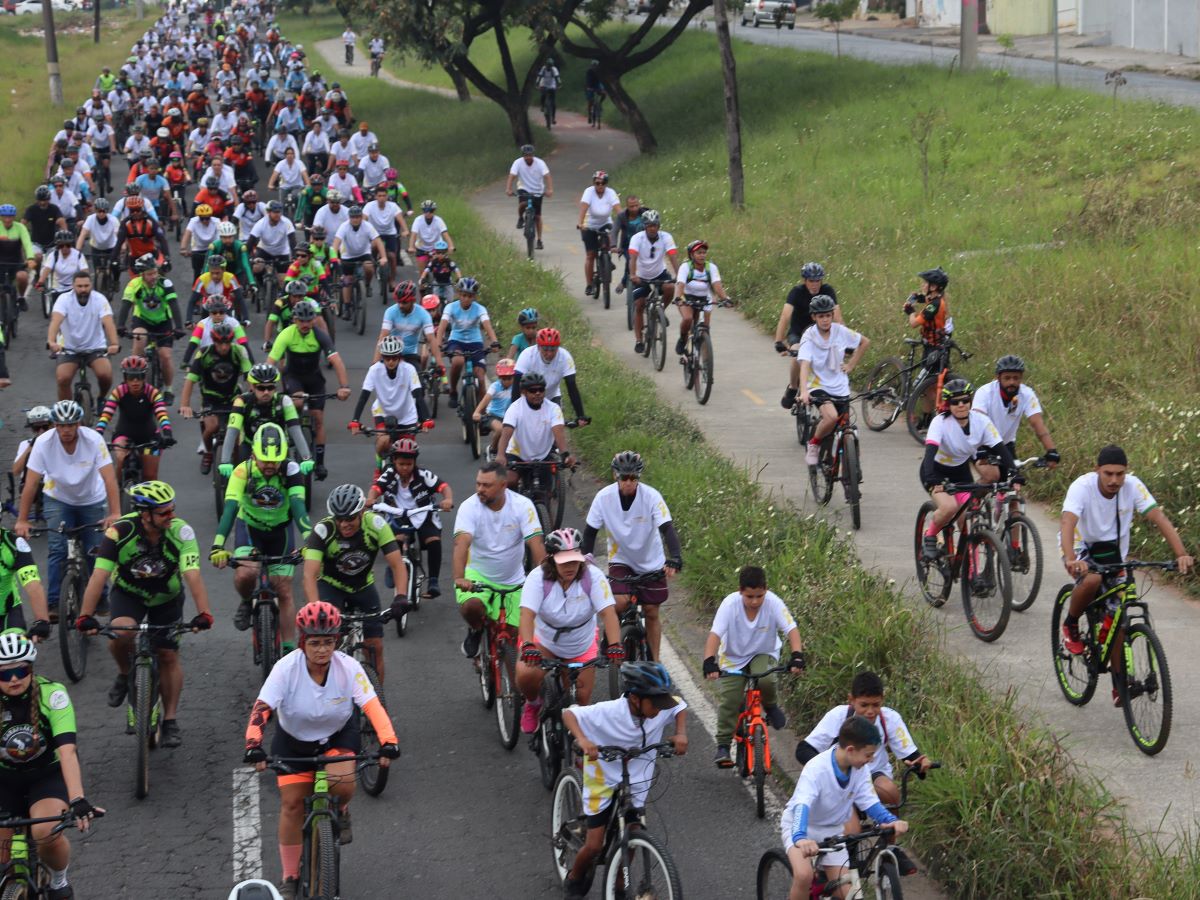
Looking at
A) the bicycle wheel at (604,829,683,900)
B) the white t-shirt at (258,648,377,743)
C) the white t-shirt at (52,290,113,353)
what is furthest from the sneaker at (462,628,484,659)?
the white t-shirt at (52,290,113,353)

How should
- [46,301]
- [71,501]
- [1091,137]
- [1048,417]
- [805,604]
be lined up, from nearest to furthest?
1. [805,604]
2. [71,501]
3. [1048,417]
4. [46,301]
5. [1091,137]

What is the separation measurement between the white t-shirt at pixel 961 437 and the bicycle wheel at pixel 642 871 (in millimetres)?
5723

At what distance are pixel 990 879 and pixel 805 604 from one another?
3.81 metres

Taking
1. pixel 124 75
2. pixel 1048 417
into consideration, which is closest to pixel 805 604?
pixel 1048 417

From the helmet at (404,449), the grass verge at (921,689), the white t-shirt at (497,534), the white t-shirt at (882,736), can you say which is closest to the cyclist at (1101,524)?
the grass verge at (921,689)

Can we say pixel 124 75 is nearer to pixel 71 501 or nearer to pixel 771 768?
pixel 71 501

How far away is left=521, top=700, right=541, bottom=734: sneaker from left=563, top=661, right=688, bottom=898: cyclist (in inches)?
78.2

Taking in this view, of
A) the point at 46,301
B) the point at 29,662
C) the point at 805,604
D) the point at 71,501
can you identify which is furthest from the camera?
the point at 46,301

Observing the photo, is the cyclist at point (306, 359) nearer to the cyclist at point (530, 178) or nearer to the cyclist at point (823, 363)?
the cyclist at point (823, 363)

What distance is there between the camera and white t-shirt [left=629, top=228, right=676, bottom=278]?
2184 cm

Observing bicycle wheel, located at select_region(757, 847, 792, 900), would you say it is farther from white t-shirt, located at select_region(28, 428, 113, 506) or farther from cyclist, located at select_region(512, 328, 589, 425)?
cyclist, located at select_region(512, 328, 589, 425)

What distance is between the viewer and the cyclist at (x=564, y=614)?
1030 centimetres

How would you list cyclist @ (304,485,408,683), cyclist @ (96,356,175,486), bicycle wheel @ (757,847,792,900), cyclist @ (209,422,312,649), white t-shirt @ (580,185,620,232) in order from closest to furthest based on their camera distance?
bicycle wheel @ (757,847,792,900) < cyclist @ (304,485,408,683) < cyclist @ (209,422,312,649) < cyclist @ (96,356,175,486) < white t-shirt @ (580,185,620,232)

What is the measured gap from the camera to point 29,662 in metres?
8.48
